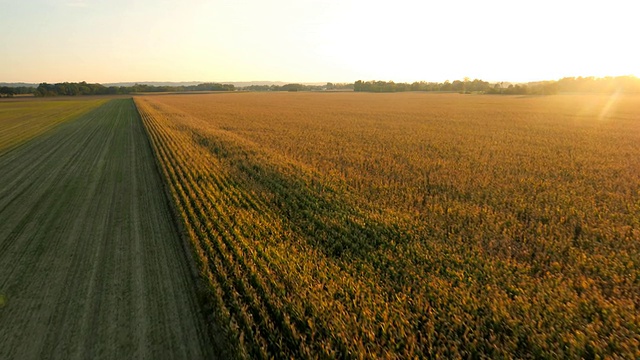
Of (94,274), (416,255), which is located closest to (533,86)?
(416,255)

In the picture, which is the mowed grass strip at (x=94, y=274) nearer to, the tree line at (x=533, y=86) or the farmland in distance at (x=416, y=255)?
the farmland in distance at (x=416, y=255)

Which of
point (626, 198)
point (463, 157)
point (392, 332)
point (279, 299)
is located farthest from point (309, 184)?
point (626, 198)

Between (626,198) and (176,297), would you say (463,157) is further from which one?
(176,297)

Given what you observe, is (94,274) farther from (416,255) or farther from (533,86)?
(533,86)

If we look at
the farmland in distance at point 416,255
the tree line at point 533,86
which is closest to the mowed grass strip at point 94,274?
the farmland in distance at point 416,255

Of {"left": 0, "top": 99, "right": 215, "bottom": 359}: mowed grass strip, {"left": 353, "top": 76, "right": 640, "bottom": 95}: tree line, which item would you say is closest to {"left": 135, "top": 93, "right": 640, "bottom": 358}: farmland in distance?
{"left": 0, "top": 99, "right": 215, "bottom": 359}: mowed grass strip

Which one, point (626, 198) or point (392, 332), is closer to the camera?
point (392, 332)
